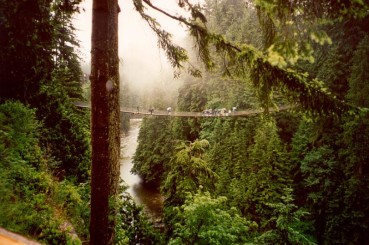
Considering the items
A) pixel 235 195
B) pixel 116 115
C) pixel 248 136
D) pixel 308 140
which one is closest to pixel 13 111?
pixel 116 115

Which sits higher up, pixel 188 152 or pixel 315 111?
pixel 315 111

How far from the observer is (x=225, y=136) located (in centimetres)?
2742

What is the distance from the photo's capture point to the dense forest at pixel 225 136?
3377 mm

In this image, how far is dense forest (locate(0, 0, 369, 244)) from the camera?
3377 mm

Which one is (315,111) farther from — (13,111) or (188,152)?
(188,152)

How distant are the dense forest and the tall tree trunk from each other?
745 millimetres

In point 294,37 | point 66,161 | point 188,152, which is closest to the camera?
point 294,37

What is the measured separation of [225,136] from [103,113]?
964 inches

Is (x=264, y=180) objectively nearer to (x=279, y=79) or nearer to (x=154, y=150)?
(x=279, y=79)

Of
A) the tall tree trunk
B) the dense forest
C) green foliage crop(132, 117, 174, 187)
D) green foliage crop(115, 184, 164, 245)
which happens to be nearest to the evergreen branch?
the dense forest

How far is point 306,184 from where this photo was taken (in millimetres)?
19516

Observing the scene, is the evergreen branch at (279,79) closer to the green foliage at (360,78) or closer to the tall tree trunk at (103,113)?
the tall tree trunk at (103,113)

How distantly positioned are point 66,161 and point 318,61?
17703mm

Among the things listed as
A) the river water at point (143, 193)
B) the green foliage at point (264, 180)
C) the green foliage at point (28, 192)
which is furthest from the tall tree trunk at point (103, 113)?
the river water at point (143, 193)
